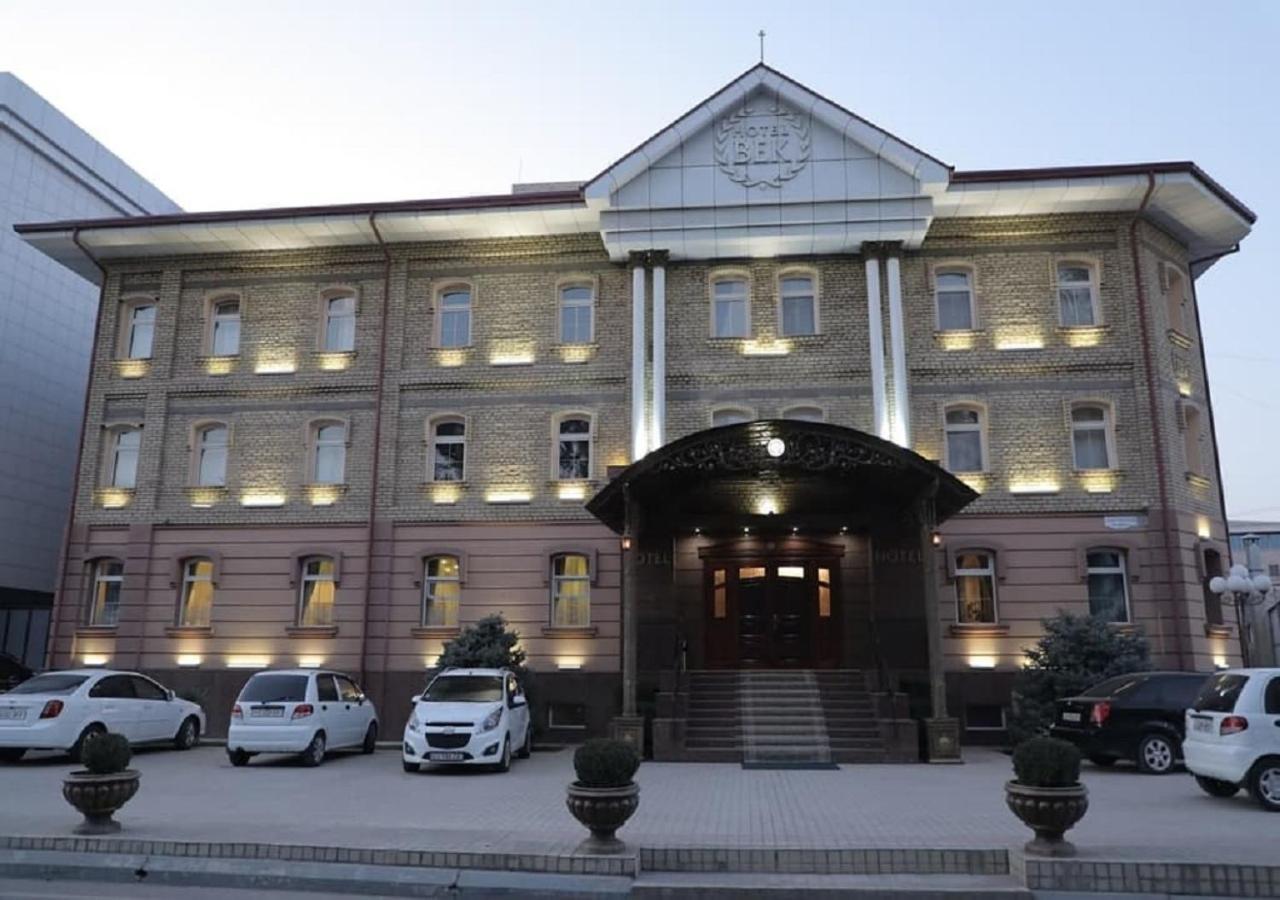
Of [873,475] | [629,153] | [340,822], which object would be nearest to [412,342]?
[629,153]

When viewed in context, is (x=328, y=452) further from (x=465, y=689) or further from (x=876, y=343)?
(x=876, y=343)

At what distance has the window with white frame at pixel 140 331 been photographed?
2373cm

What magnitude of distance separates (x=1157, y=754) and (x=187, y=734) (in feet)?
56.1

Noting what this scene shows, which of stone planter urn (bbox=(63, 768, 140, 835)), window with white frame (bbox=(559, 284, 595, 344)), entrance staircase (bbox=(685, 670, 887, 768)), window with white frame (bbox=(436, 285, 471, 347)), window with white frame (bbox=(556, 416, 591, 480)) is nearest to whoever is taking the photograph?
stone planter urn (bbox=(63, 768, 140, 835))

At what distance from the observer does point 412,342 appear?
22641 millimetres

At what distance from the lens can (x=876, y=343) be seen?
20719 millimetres

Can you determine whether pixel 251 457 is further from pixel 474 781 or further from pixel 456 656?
pixel 474 781

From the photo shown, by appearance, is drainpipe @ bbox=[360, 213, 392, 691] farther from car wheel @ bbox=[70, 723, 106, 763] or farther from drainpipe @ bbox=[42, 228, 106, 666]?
drainpipe @ bbox=[42, 228, 106, 666]

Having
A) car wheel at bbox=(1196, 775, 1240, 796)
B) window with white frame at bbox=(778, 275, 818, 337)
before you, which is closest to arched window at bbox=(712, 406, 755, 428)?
window with white frame at bbox=(778, 275, 818, 337)

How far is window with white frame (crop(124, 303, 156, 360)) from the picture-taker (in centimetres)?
2373

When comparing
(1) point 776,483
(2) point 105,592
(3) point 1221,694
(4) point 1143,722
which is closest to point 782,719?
(1) point 776,483

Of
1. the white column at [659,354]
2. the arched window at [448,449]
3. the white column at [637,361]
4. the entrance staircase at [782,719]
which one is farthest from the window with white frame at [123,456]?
the entrance staircase at [782,719]

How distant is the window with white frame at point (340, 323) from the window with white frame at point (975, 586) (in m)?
14.6

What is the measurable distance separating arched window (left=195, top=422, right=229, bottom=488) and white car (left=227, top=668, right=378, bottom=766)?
25.2ft
